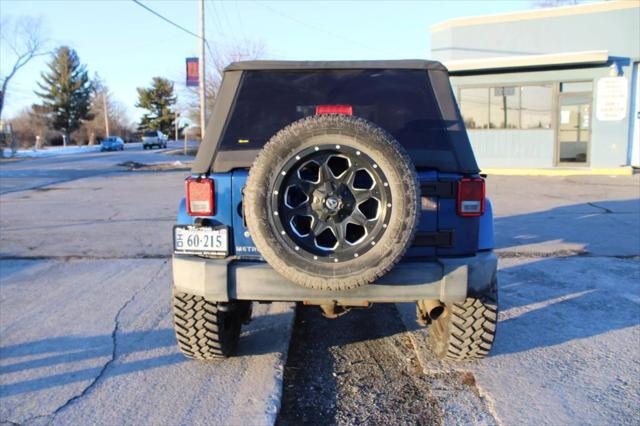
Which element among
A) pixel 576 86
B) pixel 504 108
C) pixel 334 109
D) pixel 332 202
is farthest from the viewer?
pixel 504 108

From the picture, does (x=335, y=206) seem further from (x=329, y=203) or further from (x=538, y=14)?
(x=538, y=14)

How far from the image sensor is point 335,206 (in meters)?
2.88

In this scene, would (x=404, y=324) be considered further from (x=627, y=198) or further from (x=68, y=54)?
(x=68, y=54)

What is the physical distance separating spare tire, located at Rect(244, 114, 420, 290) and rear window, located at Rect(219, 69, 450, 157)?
592mm

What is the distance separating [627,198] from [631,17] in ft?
28.6

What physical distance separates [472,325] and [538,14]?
18.4 metres

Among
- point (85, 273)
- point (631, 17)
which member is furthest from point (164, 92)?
point (85, 273)

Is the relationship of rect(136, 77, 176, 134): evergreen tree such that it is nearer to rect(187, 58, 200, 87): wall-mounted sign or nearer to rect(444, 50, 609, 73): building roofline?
rect(187, 58, 200, 87): wall-mounted sign

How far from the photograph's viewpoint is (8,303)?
16.9ft

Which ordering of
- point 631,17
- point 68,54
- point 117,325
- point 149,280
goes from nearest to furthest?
point 117,325 → point 149,280 → point 631,17 → point 68,54

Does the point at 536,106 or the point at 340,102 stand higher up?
the point at 536,106

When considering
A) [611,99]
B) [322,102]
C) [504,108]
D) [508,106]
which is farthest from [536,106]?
[322,102]

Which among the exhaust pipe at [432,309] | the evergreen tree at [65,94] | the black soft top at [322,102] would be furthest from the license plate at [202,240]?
the evergreen tree at [65,94]

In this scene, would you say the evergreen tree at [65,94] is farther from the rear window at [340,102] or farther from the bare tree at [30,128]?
the rear window at [340,102]
